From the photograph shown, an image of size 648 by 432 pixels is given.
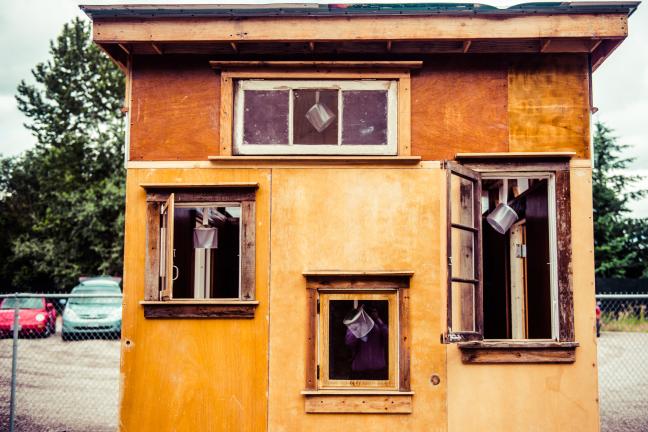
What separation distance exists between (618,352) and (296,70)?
12373 millimetres

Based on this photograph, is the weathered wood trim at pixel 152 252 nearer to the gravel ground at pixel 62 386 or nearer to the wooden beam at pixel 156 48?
the wooden beam at pixel 156 48

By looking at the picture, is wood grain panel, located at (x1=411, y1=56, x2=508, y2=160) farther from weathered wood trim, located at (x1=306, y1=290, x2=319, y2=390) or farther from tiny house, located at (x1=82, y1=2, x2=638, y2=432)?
weathered wood trim, located at (x1=306, y1=290, x2=319, y2=390)

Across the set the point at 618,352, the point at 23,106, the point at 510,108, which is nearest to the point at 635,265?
the point at 618,352

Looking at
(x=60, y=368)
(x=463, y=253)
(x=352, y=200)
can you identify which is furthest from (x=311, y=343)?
(x=60, y=368)

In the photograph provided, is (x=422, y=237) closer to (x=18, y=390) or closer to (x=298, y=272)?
(x=298, y=272)

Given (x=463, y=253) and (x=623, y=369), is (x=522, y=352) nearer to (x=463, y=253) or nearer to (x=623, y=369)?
(x=463, y=253)

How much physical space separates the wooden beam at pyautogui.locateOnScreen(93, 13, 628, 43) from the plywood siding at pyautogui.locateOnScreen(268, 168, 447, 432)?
1420 millimetres

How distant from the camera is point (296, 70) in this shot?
7.73 meters

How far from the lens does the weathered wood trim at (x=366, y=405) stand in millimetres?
7312

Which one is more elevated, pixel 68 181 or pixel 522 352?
pixel 68 181

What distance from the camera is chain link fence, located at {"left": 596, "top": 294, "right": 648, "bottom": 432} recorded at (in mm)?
10352

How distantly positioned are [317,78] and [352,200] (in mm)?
1372

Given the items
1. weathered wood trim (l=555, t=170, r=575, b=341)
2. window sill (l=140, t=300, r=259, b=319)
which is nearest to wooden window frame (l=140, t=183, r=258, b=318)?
window sill (l=140, t=300, r=259, b=319)

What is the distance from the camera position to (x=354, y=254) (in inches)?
A: 296
